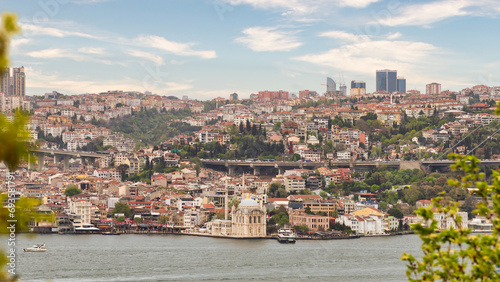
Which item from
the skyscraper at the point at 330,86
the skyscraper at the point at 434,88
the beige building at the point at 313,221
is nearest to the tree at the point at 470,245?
the beige building at the point at 313,221

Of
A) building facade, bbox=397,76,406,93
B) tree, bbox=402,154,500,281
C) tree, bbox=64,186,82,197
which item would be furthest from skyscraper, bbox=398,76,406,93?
tree, bbox=402,154,500,281

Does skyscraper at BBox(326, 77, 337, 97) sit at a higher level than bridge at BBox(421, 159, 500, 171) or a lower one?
higher

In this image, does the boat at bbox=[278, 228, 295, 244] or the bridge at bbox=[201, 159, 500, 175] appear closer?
the boat at bbox=[278, 228, 295, 244]

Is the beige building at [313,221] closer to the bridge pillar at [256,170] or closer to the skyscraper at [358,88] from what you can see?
the bridge pillar at [256,170]

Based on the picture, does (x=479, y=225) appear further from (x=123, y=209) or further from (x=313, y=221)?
(x=123, y=209)

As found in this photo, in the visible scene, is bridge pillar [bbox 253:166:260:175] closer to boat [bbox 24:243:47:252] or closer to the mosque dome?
the mosque dome

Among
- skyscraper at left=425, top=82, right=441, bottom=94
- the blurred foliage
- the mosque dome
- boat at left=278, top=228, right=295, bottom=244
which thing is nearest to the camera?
the blurred foliage

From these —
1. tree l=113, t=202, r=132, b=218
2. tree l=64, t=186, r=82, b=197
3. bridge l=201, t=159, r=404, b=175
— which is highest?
bridge l=201, t=159, r=404, b=175

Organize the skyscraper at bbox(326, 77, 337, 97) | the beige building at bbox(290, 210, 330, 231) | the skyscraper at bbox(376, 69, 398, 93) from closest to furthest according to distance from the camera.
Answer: the beige building at bbox(290, 210, 330, 231) < the skyscraper at bbox(326, 77, 337, 97) < the skyscraper at bbox(376, 69, 398, 93)
